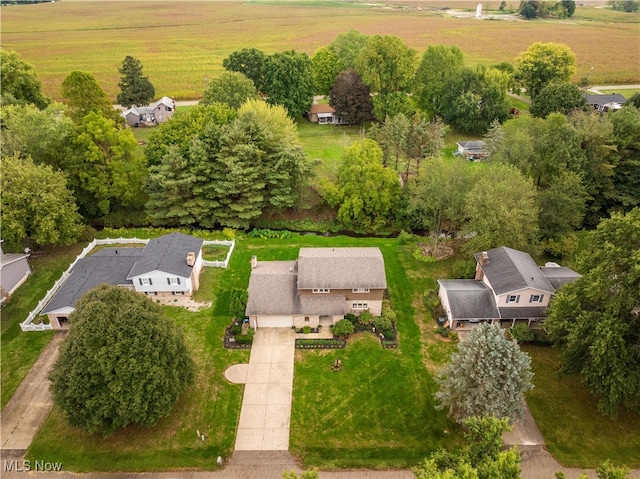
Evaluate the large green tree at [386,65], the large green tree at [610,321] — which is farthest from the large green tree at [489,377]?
the large green tree at [386,65]

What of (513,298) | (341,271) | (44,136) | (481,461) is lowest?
(513,298)

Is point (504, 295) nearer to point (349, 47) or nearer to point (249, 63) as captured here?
point (249, 63)

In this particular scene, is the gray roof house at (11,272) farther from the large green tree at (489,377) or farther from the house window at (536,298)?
the house window at (536,298)

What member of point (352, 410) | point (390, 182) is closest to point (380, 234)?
point (390, 182)

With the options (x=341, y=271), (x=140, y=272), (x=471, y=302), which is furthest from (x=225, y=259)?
(x=471, y=302)

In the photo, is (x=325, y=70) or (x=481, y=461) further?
(x=325, y=70)

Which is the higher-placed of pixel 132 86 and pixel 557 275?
pixel 132 86
